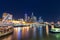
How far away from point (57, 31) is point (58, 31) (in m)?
0.23

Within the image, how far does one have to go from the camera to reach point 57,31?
31.2m

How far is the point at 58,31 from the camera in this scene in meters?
31.3

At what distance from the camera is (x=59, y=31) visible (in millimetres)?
31328

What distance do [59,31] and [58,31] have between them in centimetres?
22

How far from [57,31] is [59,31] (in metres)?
0.45
